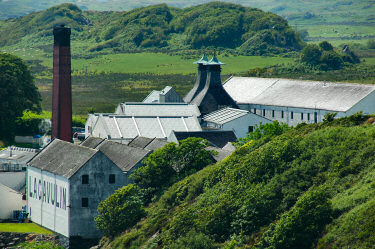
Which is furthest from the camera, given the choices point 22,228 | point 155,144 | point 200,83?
point 200,83

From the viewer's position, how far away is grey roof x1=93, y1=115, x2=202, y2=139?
93375 mm

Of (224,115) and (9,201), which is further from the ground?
(224,115)

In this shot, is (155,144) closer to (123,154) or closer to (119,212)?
(123,154)

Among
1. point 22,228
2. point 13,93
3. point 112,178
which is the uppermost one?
point 112,178

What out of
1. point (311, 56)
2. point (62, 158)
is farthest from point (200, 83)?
point (311, 56)

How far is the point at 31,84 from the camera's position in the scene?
426 feet

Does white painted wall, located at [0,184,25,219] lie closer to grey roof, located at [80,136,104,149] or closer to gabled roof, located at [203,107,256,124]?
grey roof, located at [80,136,104,149]

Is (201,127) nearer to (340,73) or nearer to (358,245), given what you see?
(358,245)

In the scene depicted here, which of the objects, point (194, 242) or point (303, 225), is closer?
point (303, 225)

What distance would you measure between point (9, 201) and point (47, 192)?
329 inches

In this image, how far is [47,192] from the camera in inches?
2960

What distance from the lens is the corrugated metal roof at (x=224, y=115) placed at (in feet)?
319

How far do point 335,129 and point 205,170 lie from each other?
1143 centimetres

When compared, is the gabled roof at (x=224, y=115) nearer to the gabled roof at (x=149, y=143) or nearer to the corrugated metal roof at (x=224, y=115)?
the corrugated metal roof at (x=224, y=115)
